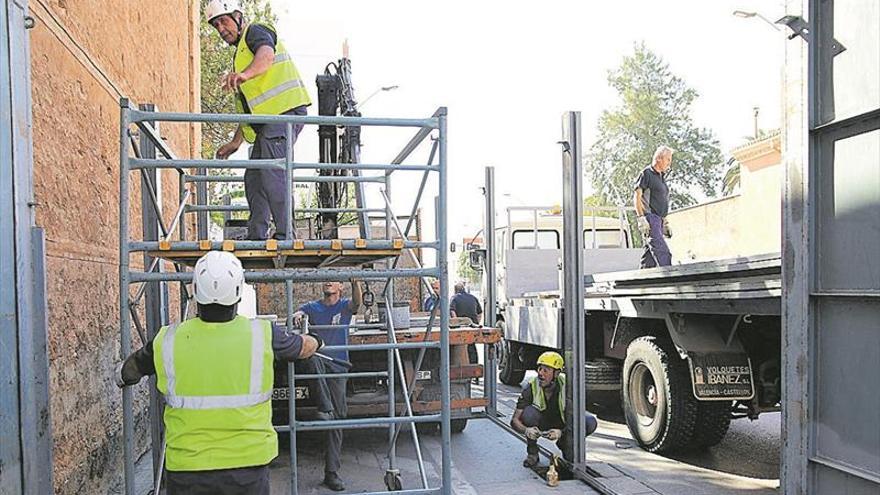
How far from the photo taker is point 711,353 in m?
6.28

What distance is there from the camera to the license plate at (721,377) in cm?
618

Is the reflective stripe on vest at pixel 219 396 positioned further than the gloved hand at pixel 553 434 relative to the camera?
No

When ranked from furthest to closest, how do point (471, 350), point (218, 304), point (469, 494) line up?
point (471, 350) < point (469, 494) < point (218, 304)

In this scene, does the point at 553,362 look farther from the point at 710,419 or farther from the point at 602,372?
the point at 602,372

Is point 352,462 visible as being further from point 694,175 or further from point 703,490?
point 694,175

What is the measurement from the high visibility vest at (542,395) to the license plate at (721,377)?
1.09m

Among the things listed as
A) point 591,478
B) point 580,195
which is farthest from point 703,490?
point 580,195

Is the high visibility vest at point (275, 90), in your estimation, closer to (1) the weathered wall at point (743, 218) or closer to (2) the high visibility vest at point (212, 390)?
(2) the high visibility vest at point (212, 390)

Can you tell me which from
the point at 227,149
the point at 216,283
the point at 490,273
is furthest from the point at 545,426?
the point at 216,283

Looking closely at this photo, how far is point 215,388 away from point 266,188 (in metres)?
1.77

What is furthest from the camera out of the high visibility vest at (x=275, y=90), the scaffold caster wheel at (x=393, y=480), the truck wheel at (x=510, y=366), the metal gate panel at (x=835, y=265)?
the truck wheel at (x=510, y=366)

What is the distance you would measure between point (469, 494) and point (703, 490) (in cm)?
180

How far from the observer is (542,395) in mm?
6820

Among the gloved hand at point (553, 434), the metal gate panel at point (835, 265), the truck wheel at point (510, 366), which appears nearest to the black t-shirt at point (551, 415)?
the gloved hand at point (553, 434)
